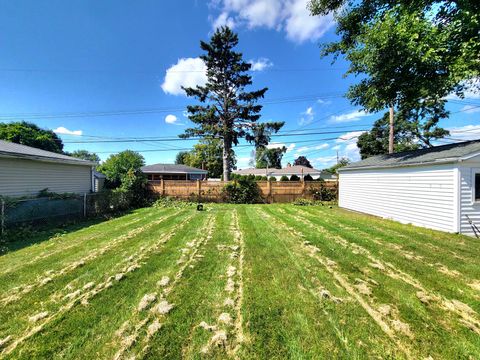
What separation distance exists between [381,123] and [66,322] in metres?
36.5

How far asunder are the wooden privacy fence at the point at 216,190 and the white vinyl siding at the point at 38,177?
3857 millimetres

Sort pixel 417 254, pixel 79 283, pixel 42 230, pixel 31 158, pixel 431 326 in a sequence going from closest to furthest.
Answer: pixel 431 326
pixel 79 283
pixel 417 254
pixel 42 230
pixel 31 158

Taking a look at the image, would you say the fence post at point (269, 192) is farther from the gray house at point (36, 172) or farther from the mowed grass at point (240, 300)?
the gray house at point (36, 172)

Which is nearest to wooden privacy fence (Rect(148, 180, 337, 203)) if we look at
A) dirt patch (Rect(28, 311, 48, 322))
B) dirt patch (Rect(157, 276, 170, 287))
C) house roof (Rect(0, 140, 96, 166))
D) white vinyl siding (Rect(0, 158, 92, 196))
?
white vinyl siding (Rect(0, 158, 92, 196))

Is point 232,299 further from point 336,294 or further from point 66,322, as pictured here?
point 66,322

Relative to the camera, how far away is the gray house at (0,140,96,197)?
24.8ft

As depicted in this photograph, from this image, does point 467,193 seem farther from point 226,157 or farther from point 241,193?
point 226,157

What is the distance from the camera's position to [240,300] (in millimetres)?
2818

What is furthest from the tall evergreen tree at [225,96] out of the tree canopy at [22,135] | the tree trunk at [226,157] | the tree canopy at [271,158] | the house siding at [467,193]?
the tree canopy at [271,158]

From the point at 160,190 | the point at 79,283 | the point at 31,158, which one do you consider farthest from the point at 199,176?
the point at 79,283

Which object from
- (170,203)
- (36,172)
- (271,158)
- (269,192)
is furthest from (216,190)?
(271,158)

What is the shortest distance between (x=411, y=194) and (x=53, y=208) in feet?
42.7

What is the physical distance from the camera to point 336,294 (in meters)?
2.96

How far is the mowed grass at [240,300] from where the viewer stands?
206 centimetres
